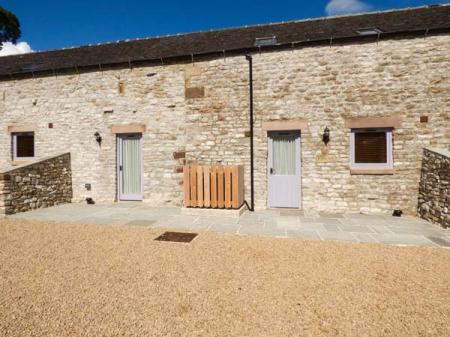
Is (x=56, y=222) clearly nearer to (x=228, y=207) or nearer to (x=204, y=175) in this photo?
(x=204, y=175)

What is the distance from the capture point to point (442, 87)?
6.78m

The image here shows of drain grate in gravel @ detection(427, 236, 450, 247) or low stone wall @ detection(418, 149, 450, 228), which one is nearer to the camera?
drain grate in gravel @ detection(427, 236, 450, 247)

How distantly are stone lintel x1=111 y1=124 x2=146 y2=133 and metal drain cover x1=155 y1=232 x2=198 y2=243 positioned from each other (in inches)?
178

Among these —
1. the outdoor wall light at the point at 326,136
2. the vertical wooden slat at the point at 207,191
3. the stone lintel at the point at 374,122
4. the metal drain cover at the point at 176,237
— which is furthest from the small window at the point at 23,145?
the stone lintel at the point at 374,122

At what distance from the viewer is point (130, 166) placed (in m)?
8.95

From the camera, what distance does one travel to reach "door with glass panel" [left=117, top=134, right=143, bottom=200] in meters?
8.86

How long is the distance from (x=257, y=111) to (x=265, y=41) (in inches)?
101

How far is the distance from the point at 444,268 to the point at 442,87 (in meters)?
5.42

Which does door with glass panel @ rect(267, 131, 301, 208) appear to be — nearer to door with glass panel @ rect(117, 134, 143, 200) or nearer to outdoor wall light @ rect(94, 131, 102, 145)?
door with glass panel @ rect(117, 134, 143, 200)

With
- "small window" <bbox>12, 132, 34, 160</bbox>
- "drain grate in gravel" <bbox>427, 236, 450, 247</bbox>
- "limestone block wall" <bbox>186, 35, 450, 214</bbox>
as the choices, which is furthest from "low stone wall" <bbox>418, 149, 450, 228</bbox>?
"small window" <bbox>12, 132, 34, 160</bbox>

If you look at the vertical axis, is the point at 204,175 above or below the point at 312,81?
below

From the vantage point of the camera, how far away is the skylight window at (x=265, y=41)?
8.19 meters

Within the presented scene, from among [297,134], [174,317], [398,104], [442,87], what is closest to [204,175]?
[297,134]

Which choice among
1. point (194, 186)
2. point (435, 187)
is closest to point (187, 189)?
point (194, 186)
